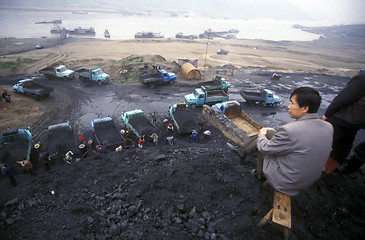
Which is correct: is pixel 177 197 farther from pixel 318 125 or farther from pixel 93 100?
pixel 93 100

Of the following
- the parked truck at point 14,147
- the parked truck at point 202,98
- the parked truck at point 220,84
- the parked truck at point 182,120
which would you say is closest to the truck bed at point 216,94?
the parked truck at point 202,98

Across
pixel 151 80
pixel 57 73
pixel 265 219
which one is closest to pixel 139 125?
pixel 151 80

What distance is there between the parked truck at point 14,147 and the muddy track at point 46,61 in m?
20.5

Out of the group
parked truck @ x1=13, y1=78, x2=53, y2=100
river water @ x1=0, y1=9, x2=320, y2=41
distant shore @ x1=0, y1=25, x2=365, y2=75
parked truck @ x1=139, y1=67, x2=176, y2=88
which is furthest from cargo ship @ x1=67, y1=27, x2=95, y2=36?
parked truck @ x1=139, y1=67, x2=176, y2=88

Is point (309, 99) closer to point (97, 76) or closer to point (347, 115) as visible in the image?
point (347, 115)

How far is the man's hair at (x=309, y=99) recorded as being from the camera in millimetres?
2465

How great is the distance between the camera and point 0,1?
11262 cm

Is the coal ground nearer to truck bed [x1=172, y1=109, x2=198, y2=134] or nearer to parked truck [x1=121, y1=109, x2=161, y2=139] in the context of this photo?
parked truck [x1=121, y1=109, x2=161, y2=139]

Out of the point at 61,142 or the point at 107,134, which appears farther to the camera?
the point at 107,134

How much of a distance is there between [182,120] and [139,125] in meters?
3.34

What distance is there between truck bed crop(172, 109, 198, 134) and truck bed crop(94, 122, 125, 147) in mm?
4313

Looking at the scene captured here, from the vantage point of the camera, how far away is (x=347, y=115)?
11.6ft

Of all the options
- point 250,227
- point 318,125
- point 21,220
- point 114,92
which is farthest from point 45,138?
Answer: point 318,125

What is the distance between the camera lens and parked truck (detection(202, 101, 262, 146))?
40.3ft
